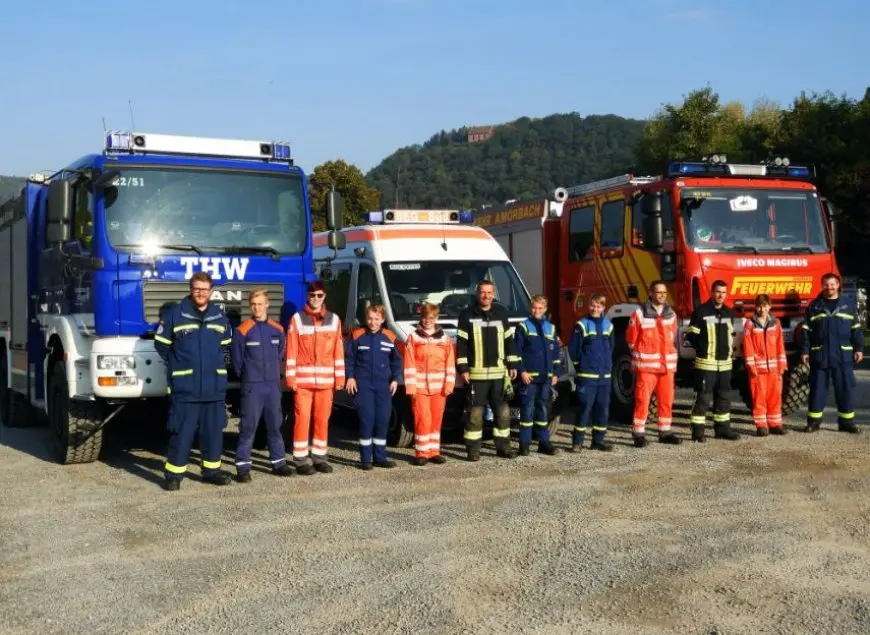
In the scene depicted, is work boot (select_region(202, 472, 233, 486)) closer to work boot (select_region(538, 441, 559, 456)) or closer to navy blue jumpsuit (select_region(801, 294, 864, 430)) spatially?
work boot (select_region(538, 441, 559, 456))

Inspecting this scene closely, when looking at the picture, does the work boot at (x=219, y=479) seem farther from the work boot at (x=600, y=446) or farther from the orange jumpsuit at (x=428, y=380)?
the work boot at (x=600, y=446)

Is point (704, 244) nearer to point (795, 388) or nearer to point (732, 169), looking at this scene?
point (732, 169)

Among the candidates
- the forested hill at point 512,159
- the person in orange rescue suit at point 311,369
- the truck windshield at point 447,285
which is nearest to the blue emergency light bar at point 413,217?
the truck windshield at point 447,285

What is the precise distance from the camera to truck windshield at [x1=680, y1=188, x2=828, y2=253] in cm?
1087

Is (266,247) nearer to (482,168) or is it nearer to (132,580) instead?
(132,580)

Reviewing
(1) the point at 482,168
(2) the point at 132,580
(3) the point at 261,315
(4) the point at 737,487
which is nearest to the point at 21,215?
(3) the point at 261,315

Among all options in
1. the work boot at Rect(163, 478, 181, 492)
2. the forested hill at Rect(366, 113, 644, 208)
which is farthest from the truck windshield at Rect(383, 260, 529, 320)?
the forested hill at Rect(366, 113, 644, 208)

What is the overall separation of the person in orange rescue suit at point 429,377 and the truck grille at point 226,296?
127 cm

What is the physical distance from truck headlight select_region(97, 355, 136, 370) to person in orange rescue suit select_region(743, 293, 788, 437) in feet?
20.1

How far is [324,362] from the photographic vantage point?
900cm

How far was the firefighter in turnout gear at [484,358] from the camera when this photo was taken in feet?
30.9

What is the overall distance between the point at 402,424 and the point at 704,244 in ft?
12.1

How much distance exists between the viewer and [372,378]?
9195 mm

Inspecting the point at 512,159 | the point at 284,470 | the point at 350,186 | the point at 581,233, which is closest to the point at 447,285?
the point at 581,233
